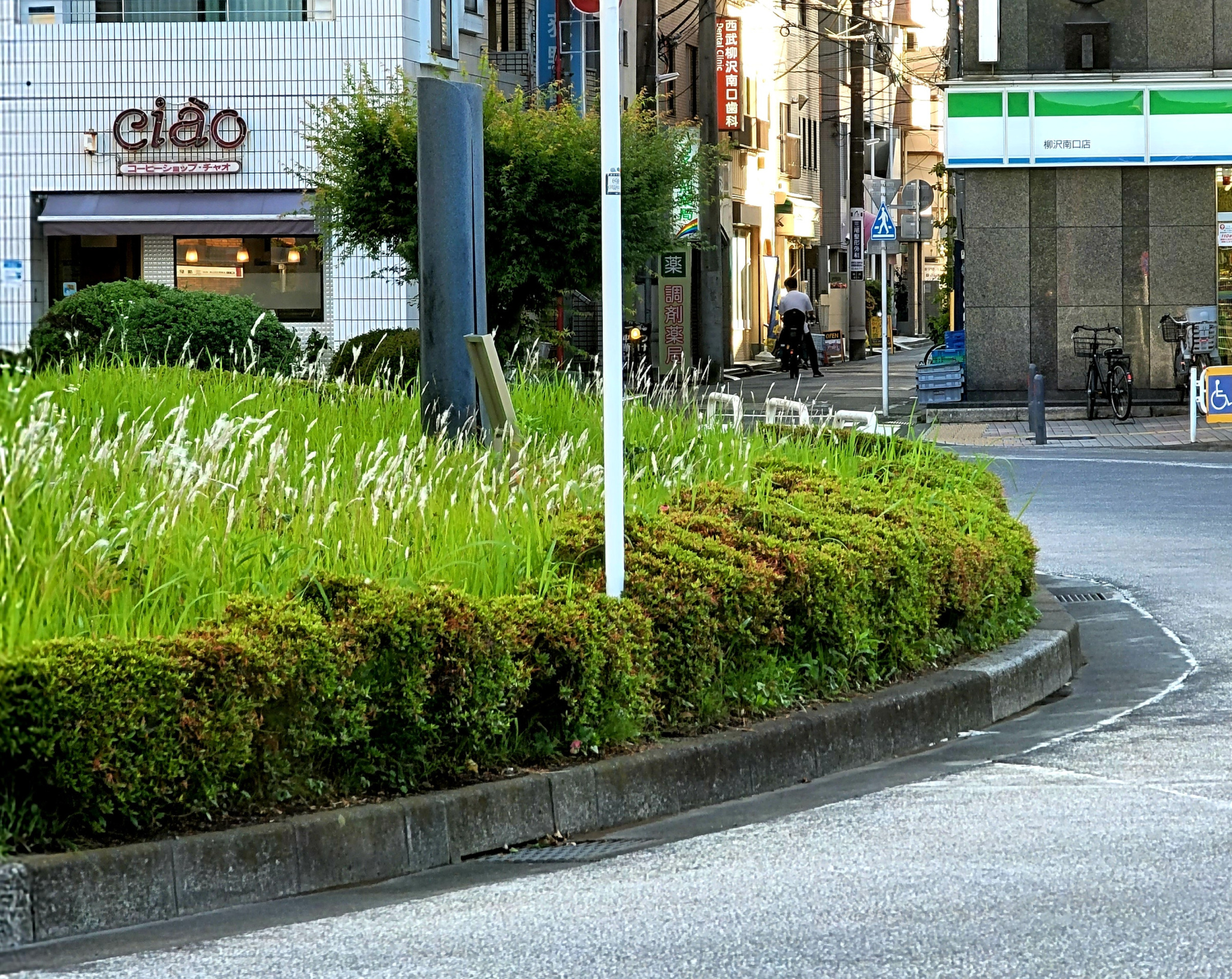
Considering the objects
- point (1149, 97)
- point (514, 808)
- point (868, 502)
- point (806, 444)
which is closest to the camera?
point (514, 808)

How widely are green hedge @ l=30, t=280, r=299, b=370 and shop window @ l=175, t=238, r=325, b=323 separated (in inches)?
606

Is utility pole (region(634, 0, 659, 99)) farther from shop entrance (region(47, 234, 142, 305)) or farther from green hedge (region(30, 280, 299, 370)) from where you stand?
green hedge (region(30, 280, 299, 370))

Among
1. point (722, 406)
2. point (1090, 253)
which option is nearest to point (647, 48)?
point (1090, 253)

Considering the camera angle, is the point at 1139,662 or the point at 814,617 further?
the point at 1139,662

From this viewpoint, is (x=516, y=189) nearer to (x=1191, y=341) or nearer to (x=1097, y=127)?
(x=1097, y=127)

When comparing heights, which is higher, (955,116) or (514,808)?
(955,116)

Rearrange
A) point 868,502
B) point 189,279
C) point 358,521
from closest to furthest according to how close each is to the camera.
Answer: point 358,521 < point 868,502 < point 189,279

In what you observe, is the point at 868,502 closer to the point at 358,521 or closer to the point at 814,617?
the point at 814,617

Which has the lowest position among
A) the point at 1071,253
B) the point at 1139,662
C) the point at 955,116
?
the point at 1139,662

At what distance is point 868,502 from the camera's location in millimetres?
9750

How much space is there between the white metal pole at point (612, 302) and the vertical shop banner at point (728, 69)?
38567 millimetres

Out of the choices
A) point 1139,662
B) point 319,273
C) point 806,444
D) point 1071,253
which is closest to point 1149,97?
point 1071,253

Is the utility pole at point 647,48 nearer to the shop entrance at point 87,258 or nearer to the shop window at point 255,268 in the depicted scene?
the shop window at point 255,268

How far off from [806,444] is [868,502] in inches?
101
